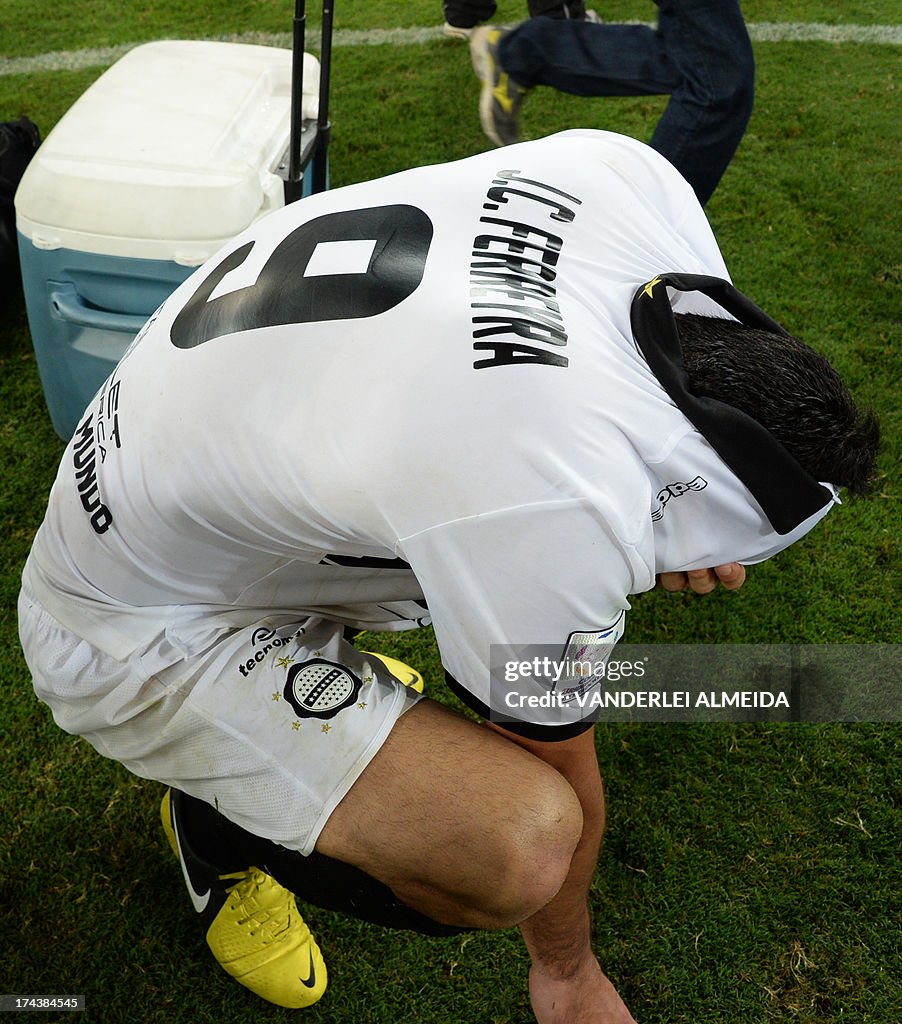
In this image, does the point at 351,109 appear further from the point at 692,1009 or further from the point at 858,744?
the point at 692,1009

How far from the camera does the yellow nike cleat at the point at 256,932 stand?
128 centimetres

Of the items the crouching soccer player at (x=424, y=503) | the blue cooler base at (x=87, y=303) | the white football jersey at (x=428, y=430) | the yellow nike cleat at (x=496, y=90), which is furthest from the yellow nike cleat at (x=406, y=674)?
the yellow nike cleat at (x=496, y=90)

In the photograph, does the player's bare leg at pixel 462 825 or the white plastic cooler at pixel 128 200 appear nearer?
the player's bare leg at pixel 462 825

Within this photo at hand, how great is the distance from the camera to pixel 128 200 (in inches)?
65.1

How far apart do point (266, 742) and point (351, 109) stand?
2455mm

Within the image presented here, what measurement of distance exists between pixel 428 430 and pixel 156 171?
1.08m

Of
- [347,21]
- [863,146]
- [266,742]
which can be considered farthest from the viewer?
[347,21]

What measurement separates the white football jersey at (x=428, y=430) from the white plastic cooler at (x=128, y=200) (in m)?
0.59

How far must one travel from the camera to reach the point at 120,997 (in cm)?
130

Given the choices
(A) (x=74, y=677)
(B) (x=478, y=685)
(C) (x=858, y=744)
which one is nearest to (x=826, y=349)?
(C) (x=858, y=744)

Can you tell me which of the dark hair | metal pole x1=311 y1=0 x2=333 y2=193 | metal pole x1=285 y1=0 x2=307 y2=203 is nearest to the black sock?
the dark hair

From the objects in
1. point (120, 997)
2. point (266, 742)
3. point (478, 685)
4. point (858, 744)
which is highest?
point (478, 685)

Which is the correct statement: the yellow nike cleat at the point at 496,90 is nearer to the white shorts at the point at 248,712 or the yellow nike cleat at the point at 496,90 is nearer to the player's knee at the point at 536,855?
the white shorts at the point at 248,712

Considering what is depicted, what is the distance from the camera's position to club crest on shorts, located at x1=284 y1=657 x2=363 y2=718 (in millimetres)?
1062
